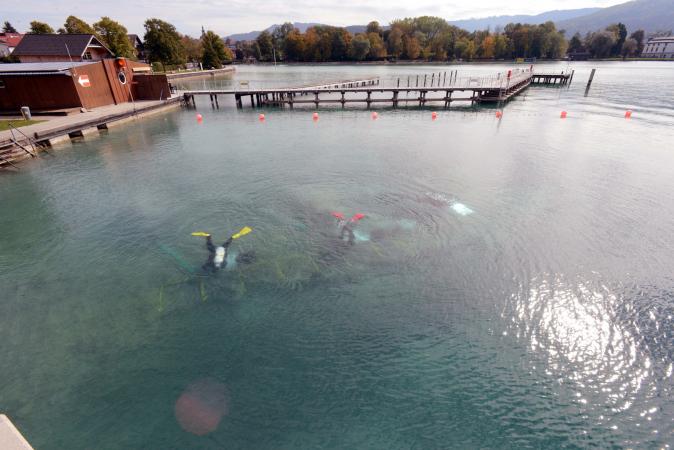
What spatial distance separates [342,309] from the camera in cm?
972

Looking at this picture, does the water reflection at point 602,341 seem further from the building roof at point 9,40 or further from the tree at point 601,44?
the tree at point 601,44

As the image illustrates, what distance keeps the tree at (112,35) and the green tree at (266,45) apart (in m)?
82.7

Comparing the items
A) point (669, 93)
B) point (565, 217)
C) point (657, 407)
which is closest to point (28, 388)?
point (657, 407)

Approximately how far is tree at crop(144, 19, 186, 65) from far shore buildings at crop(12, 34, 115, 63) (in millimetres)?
27131

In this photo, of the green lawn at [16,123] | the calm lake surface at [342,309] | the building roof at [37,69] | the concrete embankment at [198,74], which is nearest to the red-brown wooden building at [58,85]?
the building roof at [37,69]

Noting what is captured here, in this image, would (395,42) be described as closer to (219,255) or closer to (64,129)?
(64,129)

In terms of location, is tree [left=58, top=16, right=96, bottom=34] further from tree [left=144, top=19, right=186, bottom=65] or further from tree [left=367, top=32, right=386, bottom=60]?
tree [left=367, top=32, right=386, bottom=60]

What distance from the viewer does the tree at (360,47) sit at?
124m

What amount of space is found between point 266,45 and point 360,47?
43.9 m

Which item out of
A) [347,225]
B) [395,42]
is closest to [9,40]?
[395,42]

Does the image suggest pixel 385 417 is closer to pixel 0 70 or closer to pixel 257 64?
pixel 0 70

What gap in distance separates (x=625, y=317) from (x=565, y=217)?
250 inches

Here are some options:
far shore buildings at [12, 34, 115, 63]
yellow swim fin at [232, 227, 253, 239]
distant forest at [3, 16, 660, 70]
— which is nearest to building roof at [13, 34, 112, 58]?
far shore buildings at [12, 34, 115, 63]

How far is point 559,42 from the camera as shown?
118 m
